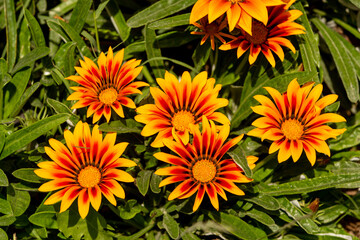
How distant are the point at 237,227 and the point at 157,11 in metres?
1.27

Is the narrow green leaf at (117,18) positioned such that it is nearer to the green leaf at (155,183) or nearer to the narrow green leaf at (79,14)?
the narrow green leaf at (79,14)

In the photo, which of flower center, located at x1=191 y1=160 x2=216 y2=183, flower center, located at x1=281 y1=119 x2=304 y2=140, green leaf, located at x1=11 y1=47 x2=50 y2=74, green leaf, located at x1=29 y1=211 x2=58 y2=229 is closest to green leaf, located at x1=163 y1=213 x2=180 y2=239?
flower center, located at x1=191 y1=160 x2=216 y2=183

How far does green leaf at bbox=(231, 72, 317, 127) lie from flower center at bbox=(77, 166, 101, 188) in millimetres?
882

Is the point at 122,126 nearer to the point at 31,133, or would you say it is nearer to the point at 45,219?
the point at 31,133

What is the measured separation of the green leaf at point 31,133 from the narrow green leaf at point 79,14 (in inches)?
28.3

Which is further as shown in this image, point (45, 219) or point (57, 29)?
point (57, 29)

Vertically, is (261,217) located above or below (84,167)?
below

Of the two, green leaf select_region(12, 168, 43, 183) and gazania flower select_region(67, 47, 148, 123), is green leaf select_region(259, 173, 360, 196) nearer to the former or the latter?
gazania flower select_region(67, 47, 148, 123)

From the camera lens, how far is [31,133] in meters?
2.28

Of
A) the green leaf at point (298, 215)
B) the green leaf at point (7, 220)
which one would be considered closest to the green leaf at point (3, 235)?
the green leaf at point (7, 220)

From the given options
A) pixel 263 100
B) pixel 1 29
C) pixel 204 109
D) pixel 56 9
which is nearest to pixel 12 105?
pixel 1 29

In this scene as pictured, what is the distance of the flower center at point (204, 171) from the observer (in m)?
2.09

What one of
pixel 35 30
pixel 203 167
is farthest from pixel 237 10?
pixel 35 30

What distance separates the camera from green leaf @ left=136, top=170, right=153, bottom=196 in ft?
7.27
